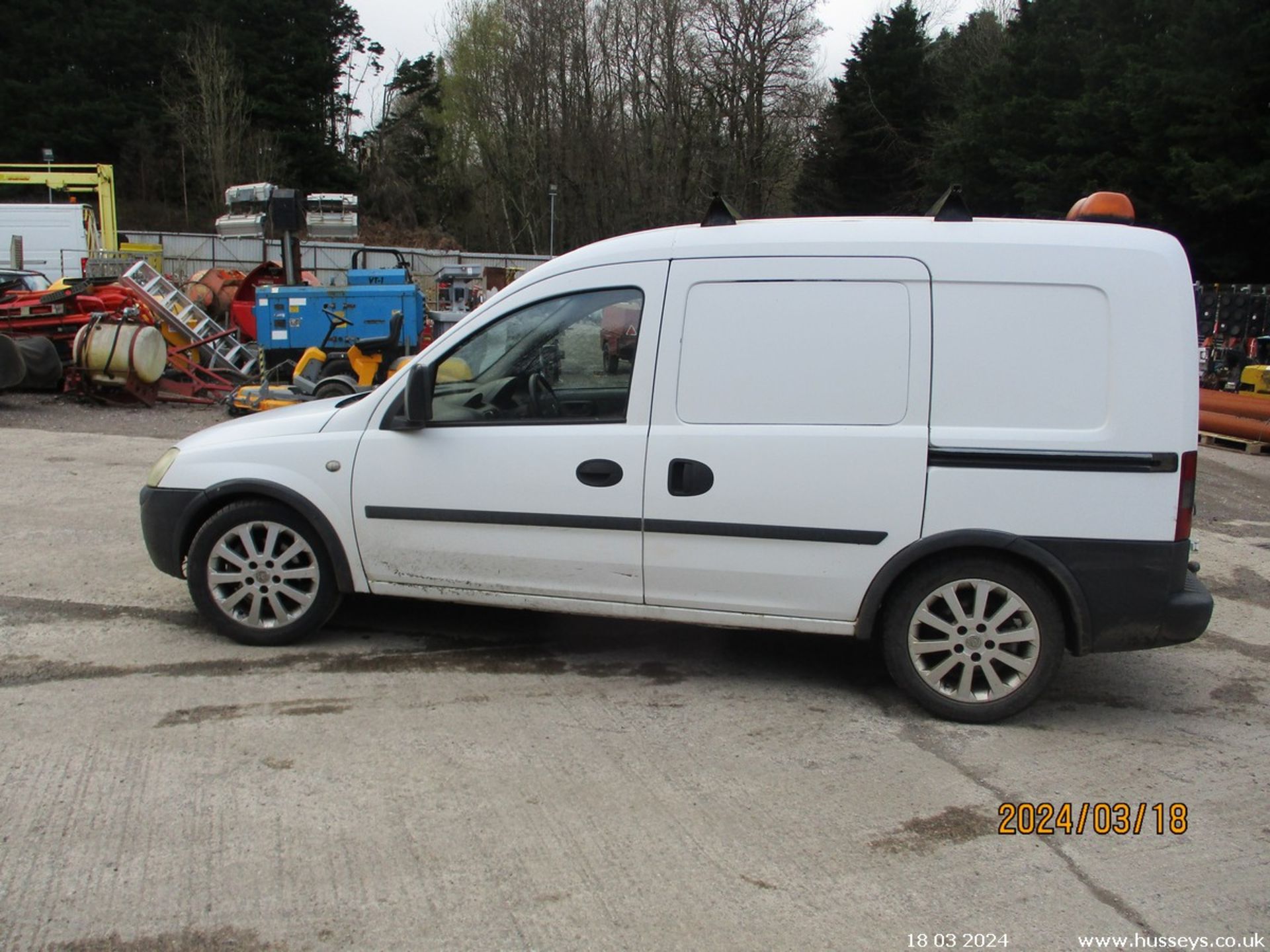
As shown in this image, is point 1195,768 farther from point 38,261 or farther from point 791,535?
point 38,261

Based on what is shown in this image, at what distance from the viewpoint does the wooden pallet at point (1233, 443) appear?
542 inches

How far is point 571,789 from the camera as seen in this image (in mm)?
3814

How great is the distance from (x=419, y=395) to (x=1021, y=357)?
258 centimetres

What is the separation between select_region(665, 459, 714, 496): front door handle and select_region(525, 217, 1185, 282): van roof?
0.90 metres

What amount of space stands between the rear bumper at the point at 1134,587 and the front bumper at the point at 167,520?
12.7 ft

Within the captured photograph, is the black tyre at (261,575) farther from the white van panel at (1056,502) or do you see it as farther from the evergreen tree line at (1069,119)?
the evergreen tree line at (1069,119)

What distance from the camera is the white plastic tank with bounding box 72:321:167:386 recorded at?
1335 centimetres

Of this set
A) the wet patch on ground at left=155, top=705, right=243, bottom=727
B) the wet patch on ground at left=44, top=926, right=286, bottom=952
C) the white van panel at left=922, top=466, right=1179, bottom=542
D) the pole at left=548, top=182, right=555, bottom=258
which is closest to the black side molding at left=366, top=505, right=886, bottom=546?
the white van panel at left=922, top=466, right=1179, bottom=542

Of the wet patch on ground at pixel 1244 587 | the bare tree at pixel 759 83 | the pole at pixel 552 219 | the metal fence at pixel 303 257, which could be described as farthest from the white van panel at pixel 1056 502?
the bare tree at pixel 759 83

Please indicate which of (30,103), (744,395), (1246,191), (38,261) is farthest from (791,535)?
(30,103)

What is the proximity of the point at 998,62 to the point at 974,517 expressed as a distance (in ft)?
121

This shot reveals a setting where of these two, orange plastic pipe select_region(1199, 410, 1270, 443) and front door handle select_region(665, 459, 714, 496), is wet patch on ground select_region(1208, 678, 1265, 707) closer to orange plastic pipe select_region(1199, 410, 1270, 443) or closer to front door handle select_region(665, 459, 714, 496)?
front door handle select_region(665, 459, 714, 496)

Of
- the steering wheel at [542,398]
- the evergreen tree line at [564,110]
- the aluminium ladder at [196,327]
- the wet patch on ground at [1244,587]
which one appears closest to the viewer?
the steering wheel at [542,398]
